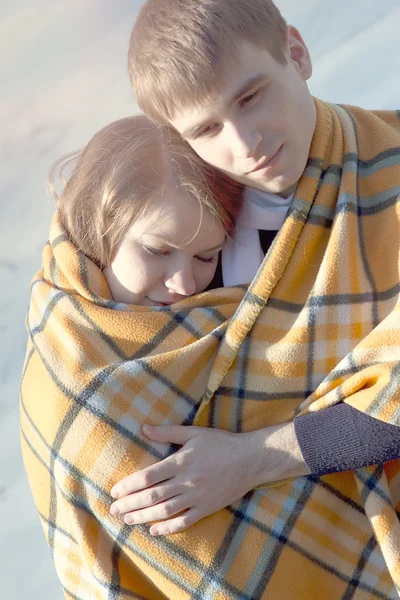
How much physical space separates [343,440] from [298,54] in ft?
2.05

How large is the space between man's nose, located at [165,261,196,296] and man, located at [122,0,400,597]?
0.18 metres

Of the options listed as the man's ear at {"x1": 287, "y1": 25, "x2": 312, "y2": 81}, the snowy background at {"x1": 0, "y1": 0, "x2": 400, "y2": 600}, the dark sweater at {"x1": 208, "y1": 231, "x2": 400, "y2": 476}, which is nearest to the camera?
the dark sweater at {"x1": 208, "y1": 231, "x2": 400, "y2": 476}

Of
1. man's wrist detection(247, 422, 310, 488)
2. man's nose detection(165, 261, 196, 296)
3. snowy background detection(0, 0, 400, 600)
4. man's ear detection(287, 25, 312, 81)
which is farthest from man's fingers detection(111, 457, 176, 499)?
snowy background detection(0, 0, 400, 600)

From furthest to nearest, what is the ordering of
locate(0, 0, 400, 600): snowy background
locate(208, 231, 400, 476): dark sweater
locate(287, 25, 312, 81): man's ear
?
locate(0, 0, 400, 600): snowy background → locate(287, 25, 312, 81): man's ear → locate(208, 231, 400, 476): dark sweater

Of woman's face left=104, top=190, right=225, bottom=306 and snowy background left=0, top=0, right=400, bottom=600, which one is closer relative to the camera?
woman's face left=104, top=190, right=225, bottom=306

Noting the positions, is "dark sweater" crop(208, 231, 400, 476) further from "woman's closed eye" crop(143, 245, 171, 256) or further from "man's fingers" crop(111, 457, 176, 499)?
"woman's closed eye" crop(143, 245, 171, 256)

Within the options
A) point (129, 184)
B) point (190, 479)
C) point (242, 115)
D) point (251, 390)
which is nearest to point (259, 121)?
point (242, 115)

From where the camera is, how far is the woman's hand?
3.42 ft

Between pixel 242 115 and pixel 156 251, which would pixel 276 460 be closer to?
pixel 156 251

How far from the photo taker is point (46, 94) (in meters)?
1.91

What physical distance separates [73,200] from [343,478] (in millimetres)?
663

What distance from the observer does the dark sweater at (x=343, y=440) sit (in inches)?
39.7

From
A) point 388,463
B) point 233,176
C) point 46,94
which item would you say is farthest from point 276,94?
point 46,94

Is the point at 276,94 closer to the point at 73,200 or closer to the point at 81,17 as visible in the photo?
the point at 73,200
